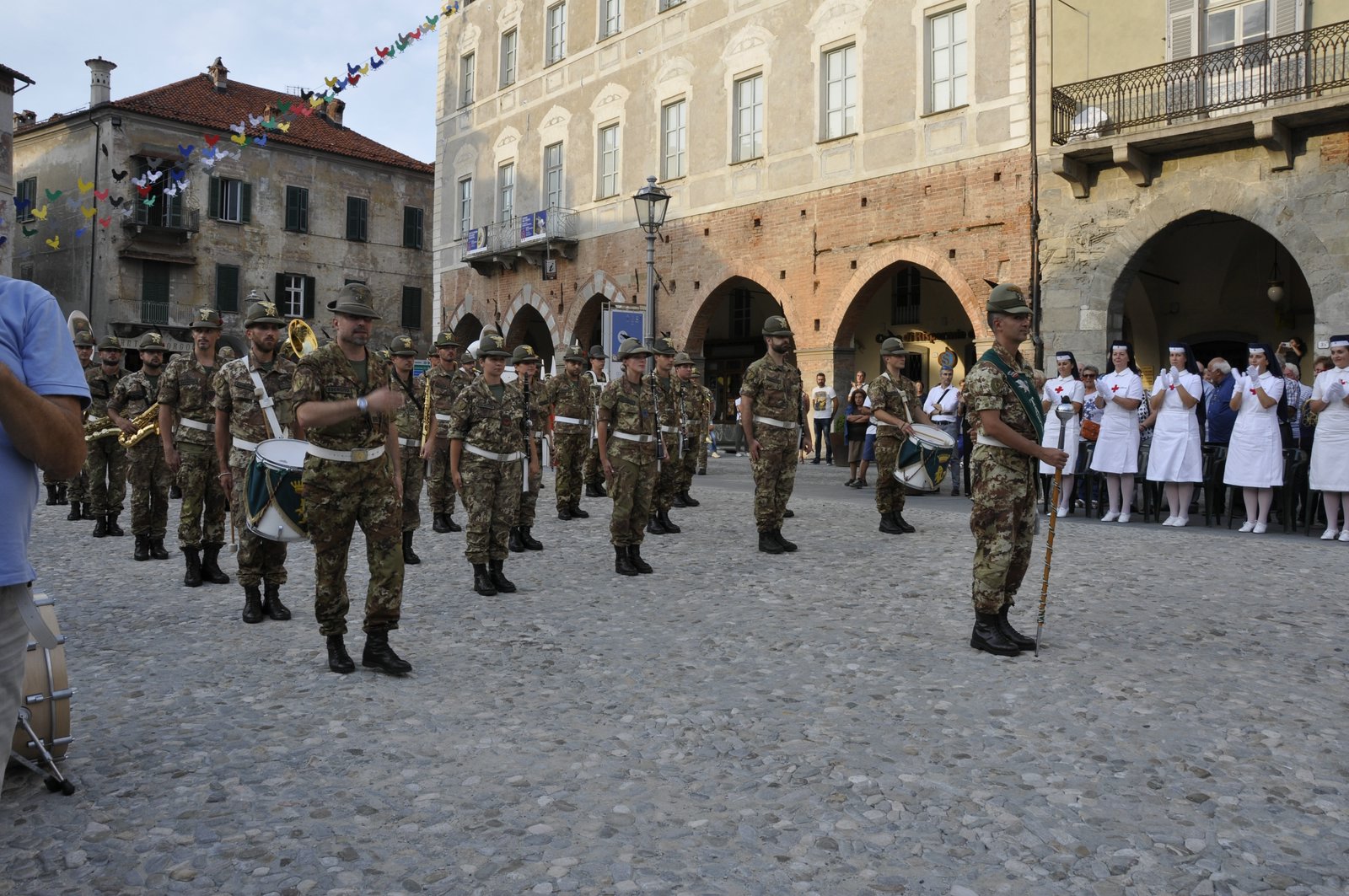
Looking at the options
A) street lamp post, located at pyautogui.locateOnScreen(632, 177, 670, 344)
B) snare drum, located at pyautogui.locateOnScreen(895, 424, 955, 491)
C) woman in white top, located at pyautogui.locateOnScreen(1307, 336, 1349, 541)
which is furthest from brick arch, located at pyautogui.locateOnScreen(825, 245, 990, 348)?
snare drum, located at pyautogui.locateOnScreen(895, 424, 955, 491)

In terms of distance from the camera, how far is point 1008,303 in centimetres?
602

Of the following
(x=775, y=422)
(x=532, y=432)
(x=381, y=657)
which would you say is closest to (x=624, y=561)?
(x=532, y=432)

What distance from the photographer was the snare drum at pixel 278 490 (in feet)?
19.1

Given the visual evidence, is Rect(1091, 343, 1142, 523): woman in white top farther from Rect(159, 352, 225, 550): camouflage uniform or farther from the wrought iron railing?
Rect(159, 352, 225, 550): camouflage uniform

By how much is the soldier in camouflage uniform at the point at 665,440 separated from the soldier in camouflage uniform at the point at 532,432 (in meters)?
1.30

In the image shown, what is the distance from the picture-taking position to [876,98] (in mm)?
21125

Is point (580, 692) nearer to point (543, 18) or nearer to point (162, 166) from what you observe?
point (543, 18)

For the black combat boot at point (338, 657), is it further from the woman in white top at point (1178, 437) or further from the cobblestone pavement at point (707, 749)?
the woman in white top at point (1178, 437)

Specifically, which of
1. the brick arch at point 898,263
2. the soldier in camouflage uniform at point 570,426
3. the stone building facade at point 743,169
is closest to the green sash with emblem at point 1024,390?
the soldier in camouflage uniform at point 570,426

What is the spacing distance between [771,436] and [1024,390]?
4.31 metres

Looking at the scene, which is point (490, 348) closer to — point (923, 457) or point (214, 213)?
point (923, 457)

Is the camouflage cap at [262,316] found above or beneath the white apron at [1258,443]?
above

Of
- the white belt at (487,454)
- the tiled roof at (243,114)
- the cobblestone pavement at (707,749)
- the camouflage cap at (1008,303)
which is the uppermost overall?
the tiled roof at (243,114)

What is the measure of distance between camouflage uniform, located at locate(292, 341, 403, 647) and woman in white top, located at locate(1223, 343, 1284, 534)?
9.88m
